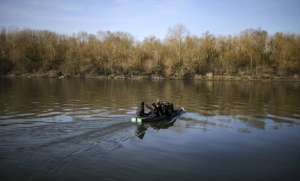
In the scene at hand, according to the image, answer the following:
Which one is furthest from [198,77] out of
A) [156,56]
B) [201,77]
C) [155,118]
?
[155,118]

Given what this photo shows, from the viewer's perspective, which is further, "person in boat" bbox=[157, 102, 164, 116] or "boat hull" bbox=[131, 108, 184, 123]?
"person in boat" bbox=[157, 102, 164, 116]

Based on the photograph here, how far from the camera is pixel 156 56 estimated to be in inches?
3605

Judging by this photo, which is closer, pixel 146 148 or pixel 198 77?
pixel 146 148

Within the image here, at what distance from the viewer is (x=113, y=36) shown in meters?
105

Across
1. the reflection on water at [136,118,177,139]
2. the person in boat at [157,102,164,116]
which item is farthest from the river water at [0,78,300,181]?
the person in boat at [157,102,164,116]

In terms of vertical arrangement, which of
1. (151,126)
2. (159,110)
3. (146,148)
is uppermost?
(159,110)

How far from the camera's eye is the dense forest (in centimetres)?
8612

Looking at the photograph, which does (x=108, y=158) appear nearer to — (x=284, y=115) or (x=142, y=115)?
(x=142, y=115)

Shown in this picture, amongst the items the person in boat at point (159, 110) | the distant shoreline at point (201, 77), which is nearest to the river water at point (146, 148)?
the person in boat at point (159, 110)

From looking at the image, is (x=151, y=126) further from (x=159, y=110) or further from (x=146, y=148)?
(x=146, y=148)

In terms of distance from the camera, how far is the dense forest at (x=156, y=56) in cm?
8612

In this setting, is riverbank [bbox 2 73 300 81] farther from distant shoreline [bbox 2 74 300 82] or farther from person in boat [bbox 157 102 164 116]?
person in boat [bbox 157 102 164 116]

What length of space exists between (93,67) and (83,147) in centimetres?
8414

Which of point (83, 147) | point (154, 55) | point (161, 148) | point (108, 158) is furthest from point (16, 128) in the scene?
point (154, 55)
